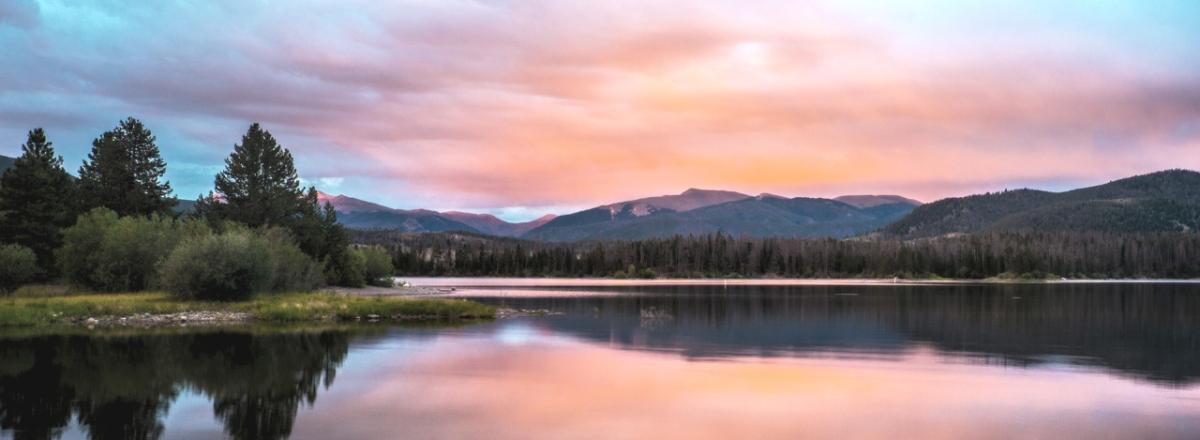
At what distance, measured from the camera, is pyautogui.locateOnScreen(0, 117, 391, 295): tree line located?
191 feet

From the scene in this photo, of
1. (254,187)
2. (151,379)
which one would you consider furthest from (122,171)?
(151,379)

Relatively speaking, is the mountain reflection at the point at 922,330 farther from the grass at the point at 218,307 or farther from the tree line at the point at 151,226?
the tree line at the point at 151,226

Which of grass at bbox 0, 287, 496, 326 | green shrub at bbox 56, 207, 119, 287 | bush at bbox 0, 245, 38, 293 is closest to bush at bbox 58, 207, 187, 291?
green shrub at bbox 56, 207, 119, 287

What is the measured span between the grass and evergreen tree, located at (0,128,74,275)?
17.7 feet

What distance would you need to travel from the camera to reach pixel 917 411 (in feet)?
75.0

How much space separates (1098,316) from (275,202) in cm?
7142

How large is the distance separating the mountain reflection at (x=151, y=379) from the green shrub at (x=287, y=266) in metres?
26.2

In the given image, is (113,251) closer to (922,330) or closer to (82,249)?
(82,249)

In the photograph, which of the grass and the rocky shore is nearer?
the rocky shore

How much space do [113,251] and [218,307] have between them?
1140cm

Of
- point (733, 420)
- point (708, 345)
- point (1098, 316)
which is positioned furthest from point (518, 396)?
point (1098, 316)

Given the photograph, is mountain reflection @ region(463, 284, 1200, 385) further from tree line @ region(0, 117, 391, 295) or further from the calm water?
tree line @ region(0, 117, 391, 295)

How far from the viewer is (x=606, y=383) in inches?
1105

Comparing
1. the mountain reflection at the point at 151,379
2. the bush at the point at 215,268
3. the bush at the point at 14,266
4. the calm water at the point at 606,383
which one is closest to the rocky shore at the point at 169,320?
the bush at the point at 215,268
